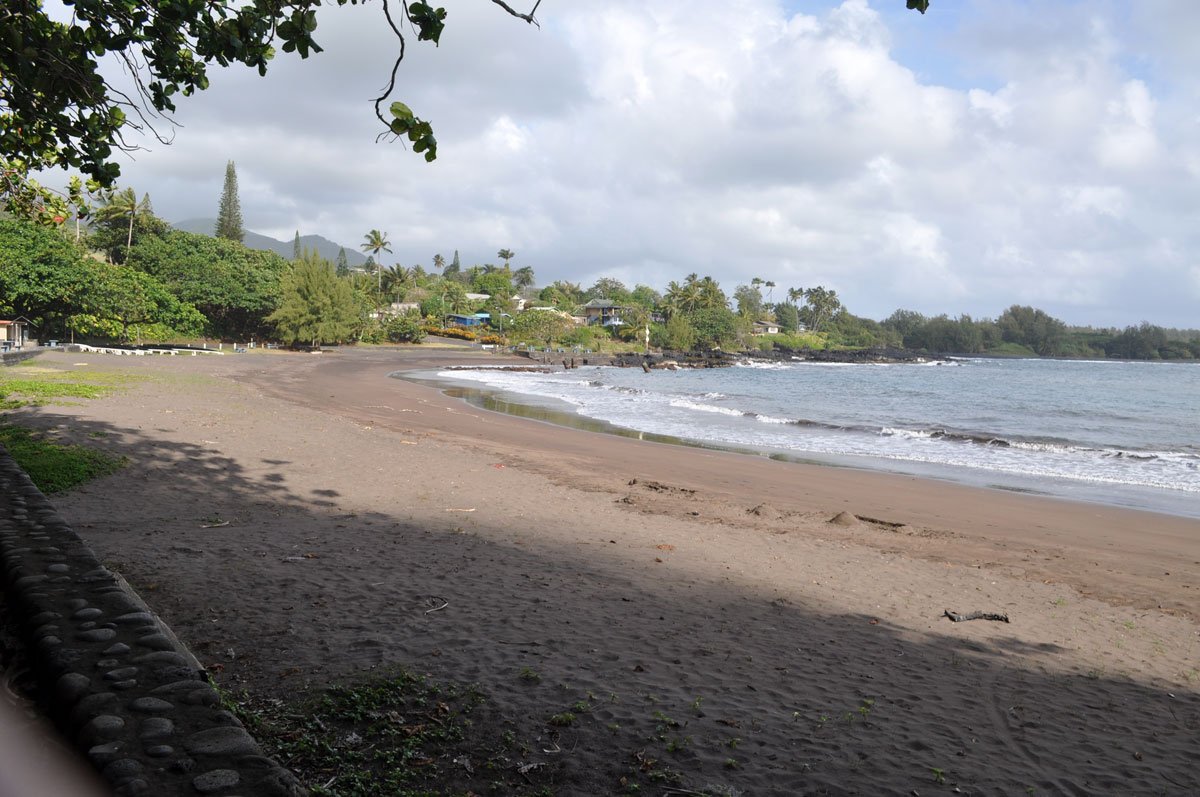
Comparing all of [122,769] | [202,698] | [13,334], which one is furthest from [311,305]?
[122,769]

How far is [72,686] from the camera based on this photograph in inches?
114

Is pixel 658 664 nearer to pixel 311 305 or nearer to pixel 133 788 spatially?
pixel 133 788

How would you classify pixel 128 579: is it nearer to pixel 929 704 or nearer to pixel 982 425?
pixel 929 704

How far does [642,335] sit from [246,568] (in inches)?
3937

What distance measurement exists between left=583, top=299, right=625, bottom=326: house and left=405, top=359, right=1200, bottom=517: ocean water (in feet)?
222

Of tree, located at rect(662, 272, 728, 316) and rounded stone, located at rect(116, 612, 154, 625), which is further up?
tree, located at rect(662, 272, 728, 316)

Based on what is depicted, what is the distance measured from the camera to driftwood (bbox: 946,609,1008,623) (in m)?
6.47

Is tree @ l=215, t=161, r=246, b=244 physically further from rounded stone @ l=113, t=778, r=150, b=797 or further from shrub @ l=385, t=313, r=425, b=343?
rounded stone @ l=113, t=778, r=150, b=797

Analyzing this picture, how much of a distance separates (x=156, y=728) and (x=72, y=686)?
1.57ft

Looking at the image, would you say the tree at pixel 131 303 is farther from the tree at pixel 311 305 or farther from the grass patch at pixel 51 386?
the grass patch at pixel 51 386

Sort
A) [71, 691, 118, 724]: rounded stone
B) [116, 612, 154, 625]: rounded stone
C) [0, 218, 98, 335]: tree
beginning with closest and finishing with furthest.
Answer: [71, 691, 118, 724]: rounded stone, [116, 612, 154, 625]: rounded stone, [0, 218, 98, 335]: tree

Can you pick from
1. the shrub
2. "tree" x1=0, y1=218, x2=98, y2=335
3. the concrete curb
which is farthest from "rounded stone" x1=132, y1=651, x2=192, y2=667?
the shrub

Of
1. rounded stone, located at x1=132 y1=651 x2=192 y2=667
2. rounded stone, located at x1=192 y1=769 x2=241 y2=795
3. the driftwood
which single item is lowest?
the driftwood

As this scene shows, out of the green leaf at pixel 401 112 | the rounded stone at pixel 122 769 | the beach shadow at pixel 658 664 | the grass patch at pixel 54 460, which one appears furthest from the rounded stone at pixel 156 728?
the grass patch at pixel 54 460
